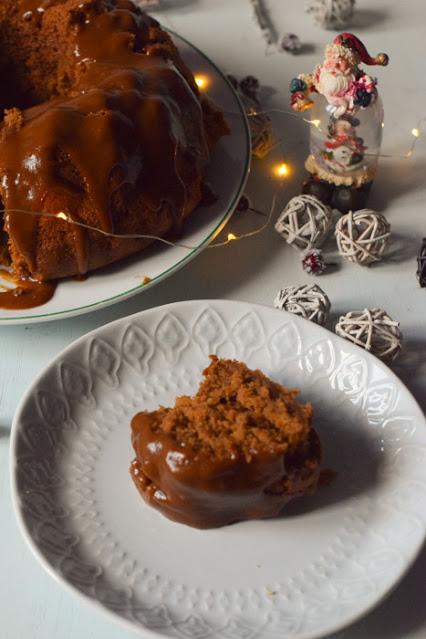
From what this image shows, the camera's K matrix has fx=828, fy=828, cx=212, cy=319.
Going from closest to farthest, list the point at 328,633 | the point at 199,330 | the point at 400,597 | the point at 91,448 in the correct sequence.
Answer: the point at 328,633 < the point at 400,597 < the point at 91,448 < the point at 199,330

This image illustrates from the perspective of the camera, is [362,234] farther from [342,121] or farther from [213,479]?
[213,479]

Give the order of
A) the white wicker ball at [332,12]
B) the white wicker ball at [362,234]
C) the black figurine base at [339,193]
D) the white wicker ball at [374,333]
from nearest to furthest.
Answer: the white wicker ball at [374,333]
the white wicker ball at [362,234]
the black figurine base at [339,193]
the white wicker ball at [332,12]

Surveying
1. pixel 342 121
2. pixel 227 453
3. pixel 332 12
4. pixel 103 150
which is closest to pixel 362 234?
pixel 342 121

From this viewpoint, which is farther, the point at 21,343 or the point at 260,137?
the point at 260,137

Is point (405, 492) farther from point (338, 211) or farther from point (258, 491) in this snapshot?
point (338, 211)

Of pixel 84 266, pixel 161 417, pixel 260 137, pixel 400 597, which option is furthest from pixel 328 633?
pixel 260 137

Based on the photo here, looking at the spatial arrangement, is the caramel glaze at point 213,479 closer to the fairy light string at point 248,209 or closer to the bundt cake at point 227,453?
the bundt cake at point 227,453

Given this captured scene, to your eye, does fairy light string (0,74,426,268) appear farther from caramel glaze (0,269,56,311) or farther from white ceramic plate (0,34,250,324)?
caramel glaze (0,269,56,311)

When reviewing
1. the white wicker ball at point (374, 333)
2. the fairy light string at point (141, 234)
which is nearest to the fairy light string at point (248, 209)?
the fairy light string at point (141, 234)

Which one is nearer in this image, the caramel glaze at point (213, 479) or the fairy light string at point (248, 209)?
the caramel glaze at point (213, 479)
